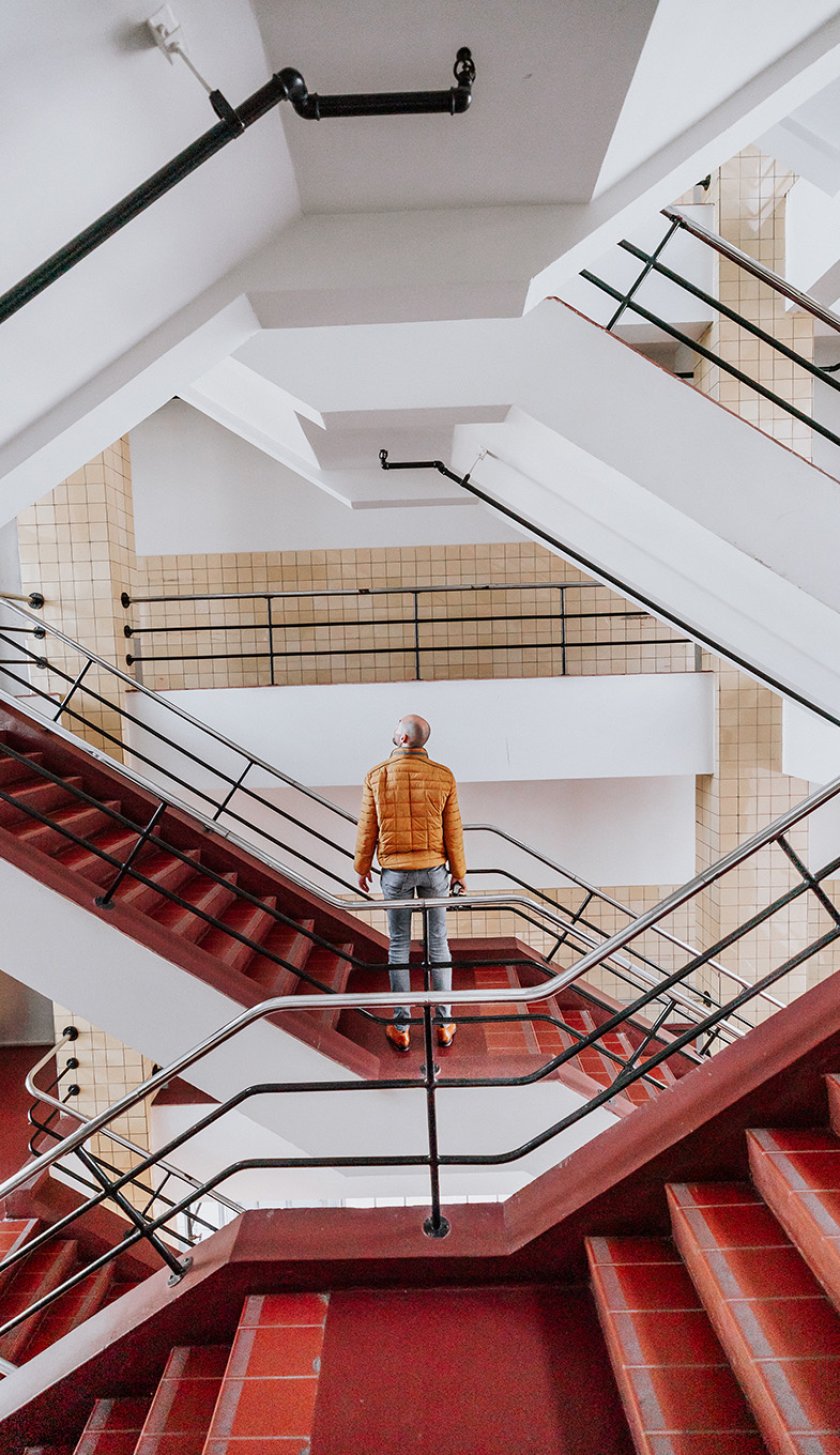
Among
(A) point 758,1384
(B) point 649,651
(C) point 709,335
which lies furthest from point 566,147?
(B) point 649,651

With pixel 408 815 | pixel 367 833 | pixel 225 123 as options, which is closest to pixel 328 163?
pixel 225 123

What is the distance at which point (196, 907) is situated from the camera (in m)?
3.73

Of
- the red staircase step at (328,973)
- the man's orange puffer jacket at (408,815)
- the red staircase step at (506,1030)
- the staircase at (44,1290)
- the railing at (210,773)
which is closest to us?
the man's orange puffer jacket at (408,815)

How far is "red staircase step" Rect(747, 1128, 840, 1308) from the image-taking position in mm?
1544

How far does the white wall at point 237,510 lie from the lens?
6703 millimetres

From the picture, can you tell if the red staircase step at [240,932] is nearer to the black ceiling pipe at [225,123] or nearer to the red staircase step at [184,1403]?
the red staircase step at [184,1403]

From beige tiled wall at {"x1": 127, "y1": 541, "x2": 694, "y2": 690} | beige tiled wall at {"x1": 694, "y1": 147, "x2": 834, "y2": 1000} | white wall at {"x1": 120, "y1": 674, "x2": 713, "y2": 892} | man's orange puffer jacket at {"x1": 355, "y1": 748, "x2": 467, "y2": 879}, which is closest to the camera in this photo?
man's orange puffer jacket at {"x1": 355, "y1": 748, "x2": 467, "y2": 879}

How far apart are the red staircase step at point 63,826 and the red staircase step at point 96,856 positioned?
0.04 metres

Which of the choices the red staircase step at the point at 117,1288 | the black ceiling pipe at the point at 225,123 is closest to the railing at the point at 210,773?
the red staircase step at the point at 117,1288

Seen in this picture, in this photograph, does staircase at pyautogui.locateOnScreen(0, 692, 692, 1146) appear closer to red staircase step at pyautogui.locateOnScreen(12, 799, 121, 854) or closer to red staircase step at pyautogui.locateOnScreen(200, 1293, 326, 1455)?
red staircase step at pyautogui.locateOnScreen(12, 799, 121, 854)

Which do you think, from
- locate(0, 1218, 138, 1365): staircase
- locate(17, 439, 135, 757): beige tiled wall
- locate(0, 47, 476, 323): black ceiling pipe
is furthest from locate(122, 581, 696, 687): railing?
locate(0, 47, 476, 323): black ceiling pipe

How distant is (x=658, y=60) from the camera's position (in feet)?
4.62

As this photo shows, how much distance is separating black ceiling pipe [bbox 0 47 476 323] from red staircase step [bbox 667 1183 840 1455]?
221 cm

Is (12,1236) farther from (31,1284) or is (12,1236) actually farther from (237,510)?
(237,510)
